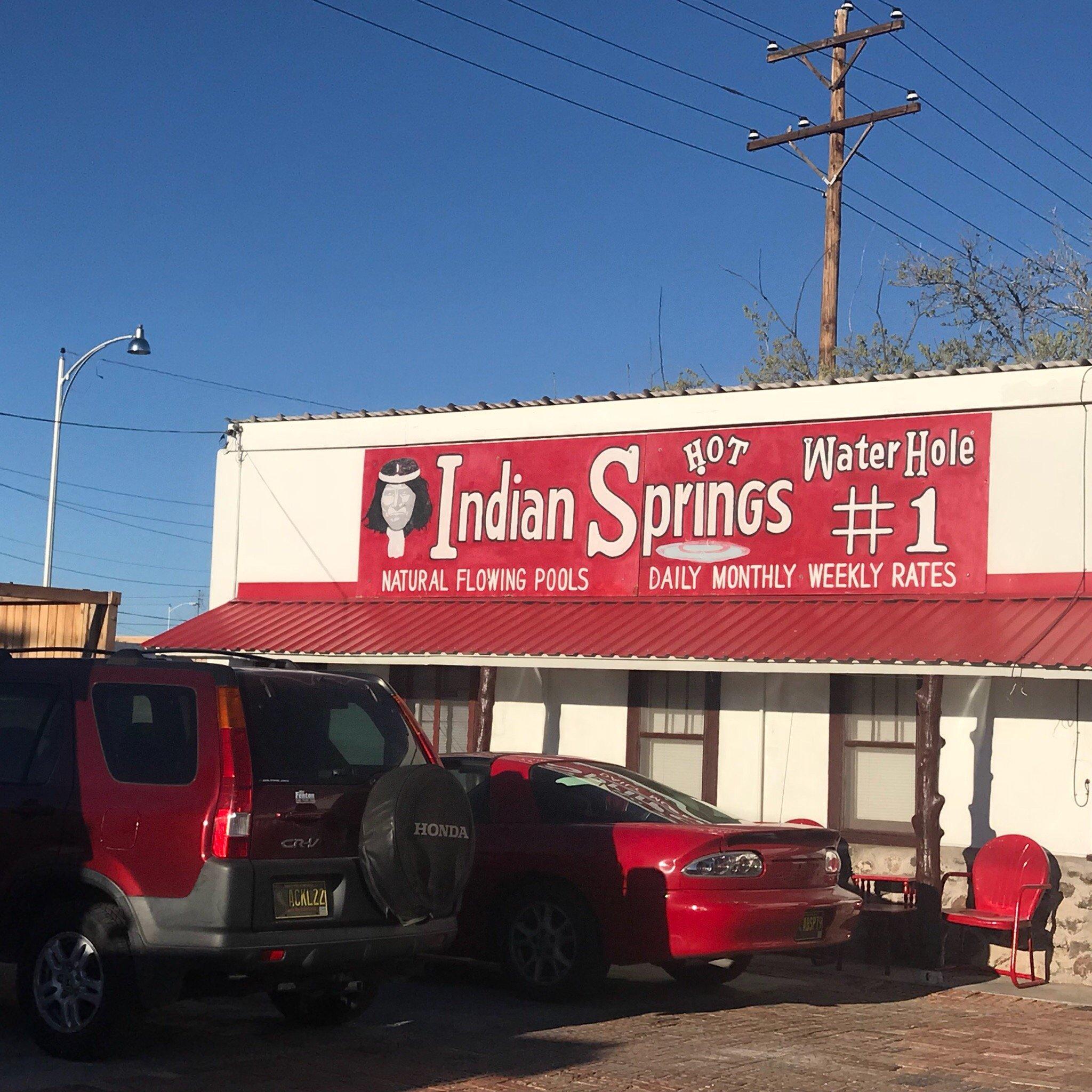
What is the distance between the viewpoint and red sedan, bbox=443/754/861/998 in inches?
367

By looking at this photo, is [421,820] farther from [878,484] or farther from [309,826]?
[878,484]

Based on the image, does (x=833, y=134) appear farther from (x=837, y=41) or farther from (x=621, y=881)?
(x=621, y=881)

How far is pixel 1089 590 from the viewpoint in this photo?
13.1 m

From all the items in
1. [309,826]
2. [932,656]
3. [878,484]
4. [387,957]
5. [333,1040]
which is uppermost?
[878,484]

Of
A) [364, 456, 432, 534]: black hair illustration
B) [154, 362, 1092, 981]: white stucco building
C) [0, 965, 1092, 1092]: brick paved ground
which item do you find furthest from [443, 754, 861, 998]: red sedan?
[364, 456, 432, 534]: black hair illustration

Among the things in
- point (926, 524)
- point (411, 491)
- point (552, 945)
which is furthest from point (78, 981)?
point (411, 491)

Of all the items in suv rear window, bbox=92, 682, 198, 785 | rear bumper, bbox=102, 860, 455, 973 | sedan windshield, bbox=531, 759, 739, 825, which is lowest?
rear bumper, bbox=102, 860, 455, 973

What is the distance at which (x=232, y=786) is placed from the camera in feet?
23.9

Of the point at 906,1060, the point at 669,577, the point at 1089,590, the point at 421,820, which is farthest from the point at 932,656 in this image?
the point at 421,820

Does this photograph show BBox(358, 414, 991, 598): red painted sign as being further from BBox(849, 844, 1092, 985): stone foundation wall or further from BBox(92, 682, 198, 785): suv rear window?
BBox(92, 682, 198, 785): suv rear window

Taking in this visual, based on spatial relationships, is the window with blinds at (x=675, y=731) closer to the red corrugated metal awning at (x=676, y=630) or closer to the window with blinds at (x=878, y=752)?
the red corrugated metal awning at (x=676, y=630)

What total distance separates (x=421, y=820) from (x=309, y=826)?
59 centimetres

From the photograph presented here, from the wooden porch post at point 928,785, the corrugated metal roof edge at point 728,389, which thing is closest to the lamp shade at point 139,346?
the corrugated metal roof edge at point 728,389

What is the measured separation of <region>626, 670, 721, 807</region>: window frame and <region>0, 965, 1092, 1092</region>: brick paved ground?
4.52 m
